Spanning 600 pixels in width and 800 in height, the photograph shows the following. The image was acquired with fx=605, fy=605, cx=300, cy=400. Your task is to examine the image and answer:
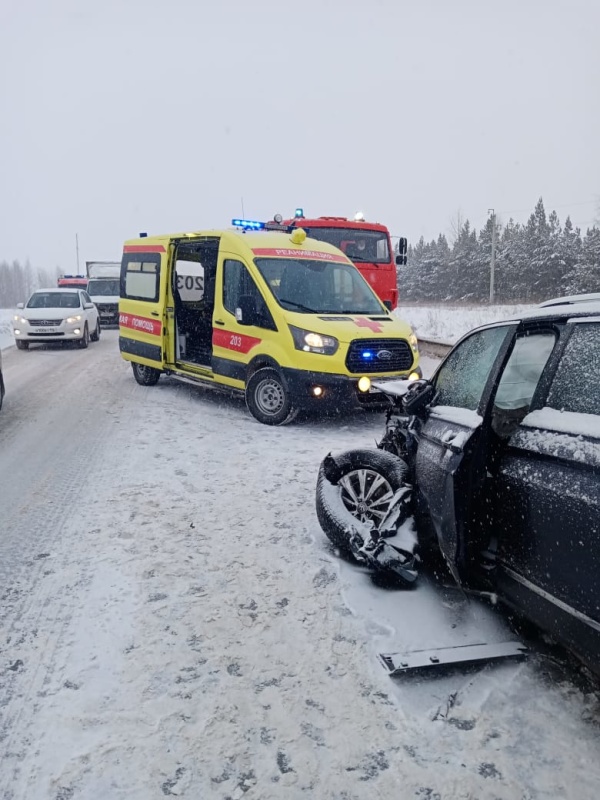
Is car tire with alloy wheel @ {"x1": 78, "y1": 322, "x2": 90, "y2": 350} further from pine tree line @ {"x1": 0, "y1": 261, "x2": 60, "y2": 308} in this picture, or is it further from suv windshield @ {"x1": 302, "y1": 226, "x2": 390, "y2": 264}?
pine tree line @ {"x1": 0, "y1": 261, "x2": 60, "y2": 308}

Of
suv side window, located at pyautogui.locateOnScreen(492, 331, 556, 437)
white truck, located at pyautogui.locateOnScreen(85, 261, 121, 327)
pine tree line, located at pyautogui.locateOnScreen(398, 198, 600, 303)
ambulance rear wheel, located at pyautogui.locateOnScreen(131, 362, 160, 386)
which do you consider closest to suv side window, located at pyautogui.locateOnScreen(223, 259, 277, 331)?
ambulance rear wheel, located at pyautogui.locateOnScreen(131, 362, 160, 386)

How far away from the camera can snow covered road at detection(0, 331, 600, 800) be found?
2213 mm

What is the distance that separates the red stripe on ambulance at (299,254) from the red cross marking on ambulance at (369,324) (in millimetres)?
1361

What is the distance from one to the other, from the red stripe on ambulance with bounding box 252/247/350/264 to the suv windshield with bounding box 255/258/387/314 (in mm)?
81

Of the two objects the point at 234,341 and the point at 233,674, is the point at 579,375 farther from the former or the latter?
the point at 234,341

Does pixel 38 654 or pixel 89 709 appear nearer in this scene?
pixel 89 709

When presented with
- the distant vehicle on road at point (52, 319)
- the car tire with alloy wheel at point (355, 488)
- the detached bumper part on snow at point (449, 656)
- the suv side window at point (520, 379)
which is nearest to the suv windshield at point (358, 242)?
the distant vehicle on road at point (52, 319)

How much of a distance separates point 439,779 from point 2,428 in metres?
6.80

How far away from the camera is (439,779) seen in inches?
86.3

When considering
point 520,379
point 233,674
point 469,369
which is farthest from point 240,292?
point 233,674

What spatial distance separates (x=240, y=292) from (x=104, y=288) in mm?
17429

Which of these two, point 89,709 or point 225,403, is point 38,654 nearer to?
point 89,709

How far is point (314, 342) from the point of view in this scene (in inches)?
284

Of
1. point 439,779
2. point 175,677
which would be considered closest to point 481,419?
point 439,779
